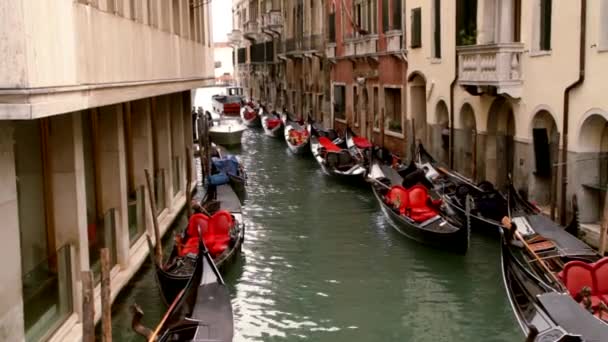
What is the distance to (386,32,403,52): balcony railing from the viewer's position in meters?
16.1

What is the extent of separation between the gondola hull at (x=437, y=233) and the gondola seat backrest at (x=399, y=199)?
0.37ft

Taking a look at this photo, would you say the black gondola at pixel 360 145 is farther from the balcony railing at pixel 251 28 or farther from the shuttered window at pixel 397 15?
the balcony railing at pixel 251 28

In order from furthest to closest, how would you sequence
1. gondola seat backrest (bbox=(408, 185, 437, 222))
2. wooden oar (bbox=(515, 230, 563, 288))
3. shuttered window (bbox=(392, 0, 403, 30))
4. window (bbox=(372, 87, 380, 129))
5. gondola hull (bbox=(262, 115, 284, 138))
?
gondola hull (bbox=(262, 115, 284, 138))
window (bbox=(372, 87, 380, 129))
shuttered window (bbox=(392, 0, 403, 30))
gondola seat backrest (bbox=(408, 185, 437, 222))
wooden oar (bbox=(515, 230, 563, 288))

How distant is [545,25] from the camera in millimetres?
10336

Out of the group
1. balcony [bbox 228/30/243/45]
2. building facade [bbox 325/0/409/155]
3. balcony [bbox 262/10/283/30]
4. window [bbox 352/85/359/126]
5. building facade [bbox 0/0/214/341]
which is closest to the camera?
building facade [bbox 0/0/214/341]

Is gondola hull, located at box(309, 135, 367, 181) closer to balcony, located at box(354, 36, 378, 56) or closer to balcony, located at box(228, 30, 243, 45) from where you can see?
balcony, located at box(354, 36, 378, 56)

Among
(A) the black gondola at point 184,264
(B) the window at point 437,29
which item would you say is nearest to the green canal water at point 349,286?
(A) the black gondola at point 184,264

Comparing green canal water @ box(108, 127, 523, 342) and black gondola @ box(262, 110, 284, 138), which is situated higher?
black gondola @ box(262, 110, 284, 138)

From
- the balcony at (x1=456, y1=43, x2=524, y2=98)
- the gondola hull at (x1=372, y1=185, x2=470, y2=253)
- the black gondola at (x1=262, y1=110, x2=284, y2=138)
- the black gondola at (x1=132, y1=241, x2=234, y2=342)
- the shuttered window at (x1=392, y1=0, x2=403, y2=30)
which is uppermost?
the shuttered window at (x1=392, y1=0, x2=403, y2=30)

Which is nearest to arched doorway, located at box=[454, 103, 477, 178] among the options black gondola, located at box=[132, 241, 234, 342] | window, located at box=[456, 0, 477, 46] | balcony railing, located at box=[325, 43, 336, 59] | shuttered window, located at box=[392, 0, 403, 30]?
window, located at box=[456, 0, 477, 46]

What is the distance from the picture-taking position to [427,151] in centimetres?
1534

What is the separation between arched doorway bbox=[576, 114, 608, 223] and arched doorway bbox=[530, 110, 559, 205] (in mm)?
932

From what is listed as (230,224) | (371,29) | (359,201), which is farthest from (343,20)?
(230,224)

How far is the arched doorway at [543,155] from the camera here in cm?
1055
